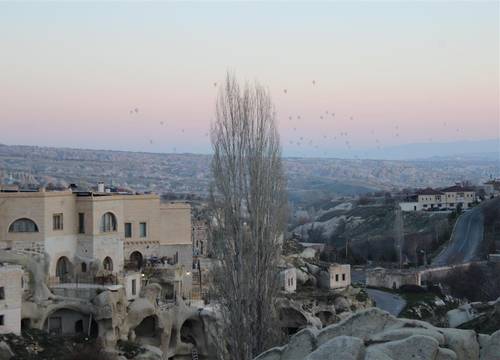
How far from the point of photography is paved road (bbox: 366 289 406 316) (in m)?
44.5

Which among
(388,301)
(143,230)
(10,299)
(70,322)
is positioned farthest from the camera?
(388,301)

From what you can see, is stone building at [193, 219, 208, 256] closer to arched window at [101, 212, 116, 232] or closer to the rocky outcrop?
arched window at [101, 212, 116, 232]

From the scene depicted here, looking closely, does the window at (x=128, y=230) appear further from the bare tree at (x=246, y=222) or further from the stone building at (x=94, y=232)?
the bare tree at (x=246, y=222)

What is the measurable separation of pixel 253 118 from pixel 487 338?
13678mm

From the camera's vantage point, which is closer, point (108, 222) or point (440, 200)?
point (108, 222)

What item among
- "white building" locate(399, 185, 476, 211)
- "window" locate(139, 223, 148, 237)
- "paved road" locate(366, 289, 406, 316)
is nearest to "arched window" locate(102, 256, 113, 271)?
"window" locate(139, 223, 148, 237)

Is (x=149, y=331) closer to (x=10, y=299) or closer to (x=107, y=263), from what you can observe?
(x=107, y=263)

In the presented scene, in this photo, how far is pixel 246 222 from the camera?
87.9ft

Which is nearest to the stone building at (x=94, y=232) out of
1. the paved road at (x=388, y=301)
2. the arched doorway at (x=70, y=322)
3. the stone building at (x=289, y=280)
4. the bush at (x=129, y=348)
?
the arched doorway at (x=70, y=322)

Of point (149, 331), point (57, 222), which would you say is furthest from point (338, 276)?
point (57, 222)

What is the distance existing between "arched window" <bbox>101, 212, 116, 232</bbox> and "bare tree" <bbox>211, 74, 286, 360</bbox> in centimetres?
956

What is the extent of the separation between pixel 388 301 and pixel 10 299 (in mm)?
24325

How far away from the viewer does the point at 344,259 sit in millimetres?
67500

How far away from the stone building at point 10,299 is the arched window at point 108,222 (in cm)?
718
